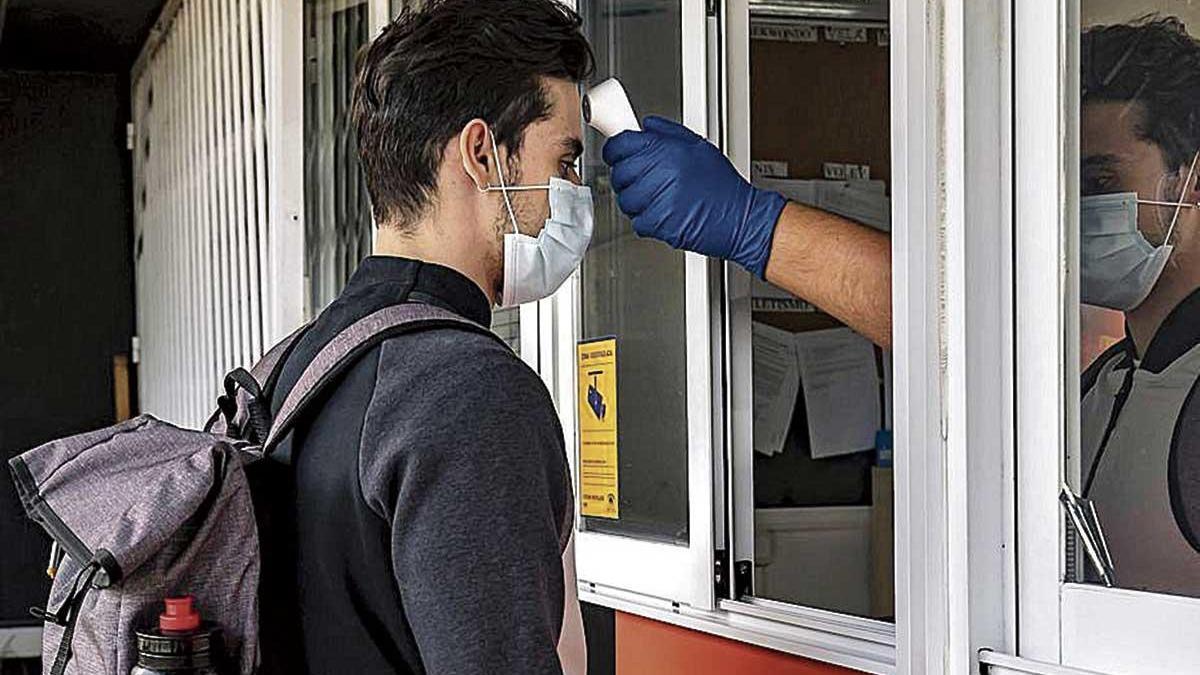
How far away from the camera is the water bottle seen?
130cm

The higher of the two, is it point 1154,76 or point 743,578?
point 1154,76

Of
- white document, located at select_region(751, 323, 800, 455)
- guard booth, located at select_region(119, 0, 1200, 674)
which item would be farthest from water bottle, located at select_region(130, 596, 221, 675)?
white document, located at select_region(751, 323, 800, 455)

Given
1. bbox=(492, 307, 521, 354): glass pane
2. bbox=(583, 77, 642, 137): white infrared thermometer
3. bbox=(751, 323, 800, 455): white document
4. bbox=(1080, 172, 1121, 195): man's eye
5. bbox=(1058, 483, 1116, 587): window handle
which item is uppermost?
bbox=(583, 77, 642, 137): white infrared thermometer

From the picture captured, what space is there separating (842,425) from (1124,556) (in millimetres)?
1384

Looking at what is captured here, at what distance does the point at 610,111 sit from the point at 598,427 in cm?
57

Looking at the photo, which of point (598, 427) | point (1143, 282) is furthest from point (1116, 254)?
point (598, 427)

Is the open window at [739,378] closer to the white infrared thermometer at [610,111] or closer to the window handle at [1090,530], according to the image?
the white infrared thermometer at [610,111]

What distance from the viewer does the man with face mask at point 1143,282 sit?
1.44m

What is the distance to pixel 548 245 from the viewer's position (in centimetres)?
163

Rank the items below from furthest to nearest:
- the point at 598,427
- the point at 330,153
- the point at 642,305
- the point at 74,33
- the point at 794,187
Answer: the point at 74,33 → the point at 330,153 → the point at 794,187 → the point at 598,427 → the point at 642,305

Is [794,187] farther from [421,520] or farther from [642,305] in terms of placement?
[421,520]

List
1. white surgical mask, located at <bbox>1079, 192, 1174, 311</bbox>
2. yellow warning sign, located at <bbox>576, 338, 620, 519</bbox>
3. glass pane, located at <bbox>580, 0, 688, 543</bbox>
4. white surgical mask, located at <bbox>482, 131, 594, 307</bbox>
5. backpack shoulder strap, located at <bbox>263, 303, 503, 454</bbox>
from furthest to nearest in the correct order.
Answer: yellow warning sign, located at <bbox>576, 338, 620, 519</bbox>
glass pane, located at <bbox>580, 0, 688, 543</bbox>
white surgical mask, located at <bbox>482, 131, 594, 307</bbox>
white surgical mask, located at <bbox>1079, 192, 1174, 311</bbox>
backpack shoulder strap, located at <bbox>263, 303, 503, 454</bbox>

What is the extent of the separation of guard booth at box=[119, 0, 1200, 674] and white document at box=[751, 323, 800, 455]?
10 mm

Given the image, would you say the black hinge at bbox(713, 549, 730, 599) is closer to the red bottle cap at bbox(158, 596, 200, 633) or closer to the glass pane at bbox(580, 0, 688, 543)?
the glass pane at bbox(580, 0, 688, 543)
